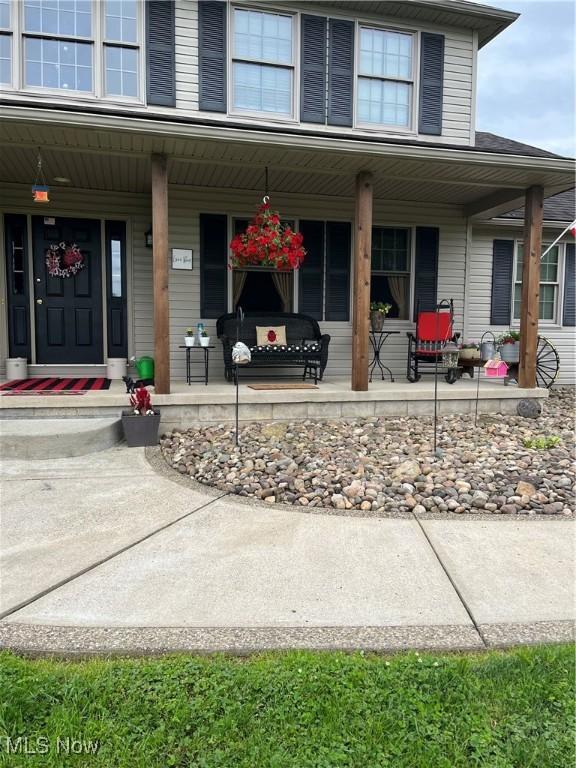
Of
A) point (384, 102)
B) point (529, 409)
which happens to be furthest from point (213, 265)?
point (529, 409)

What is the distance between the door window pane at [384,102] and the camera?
24.3 ft

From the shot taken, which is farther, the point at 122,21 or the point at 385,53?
the point at 385,53

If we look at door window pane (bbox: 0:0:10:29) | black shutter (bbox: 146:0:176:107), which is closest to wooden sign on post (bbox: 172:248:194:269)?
black shutter (bbox: 146:0:176:107)

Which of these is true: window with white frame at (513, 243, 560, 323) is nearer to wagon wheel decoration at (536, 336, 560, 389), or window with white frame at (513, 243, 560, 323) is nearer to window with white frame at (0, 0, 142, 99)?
wagon wheel decoration at (536, 336, 560, 389)

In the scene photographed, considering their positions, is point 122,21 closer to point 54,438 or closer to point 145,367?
point 145,367

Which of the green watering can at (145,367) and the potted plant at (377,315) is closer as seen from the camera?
the green watering can at (145,367)

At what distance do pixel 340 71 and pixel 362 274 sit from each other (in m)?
3.19

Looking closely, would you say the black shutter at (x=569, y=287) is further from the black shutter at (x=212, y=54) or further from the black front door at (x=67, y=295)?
the black front door at (x=67, y=295)

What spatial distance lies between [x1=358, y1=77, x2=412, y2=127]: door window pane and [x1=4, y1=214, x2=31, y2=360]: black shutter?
4.75 meters

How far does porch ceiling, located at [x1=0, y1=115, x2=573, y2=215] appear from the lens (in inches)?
209

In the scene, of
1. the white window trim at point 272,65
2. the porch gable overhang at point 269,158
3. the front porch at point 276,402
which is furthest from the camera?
the white window trim at point 272,65

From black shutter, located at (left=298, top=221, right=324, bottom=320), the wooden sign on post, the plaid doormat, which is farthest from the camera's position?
black shutter, located at (left=298, top=221, right=324, bottom=320)

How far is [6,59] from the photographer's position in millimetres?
6297

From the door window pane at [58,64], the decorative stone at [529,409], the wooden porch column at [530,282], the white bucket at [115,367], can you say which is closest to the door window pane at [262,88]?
the door window pane at [58,64]
